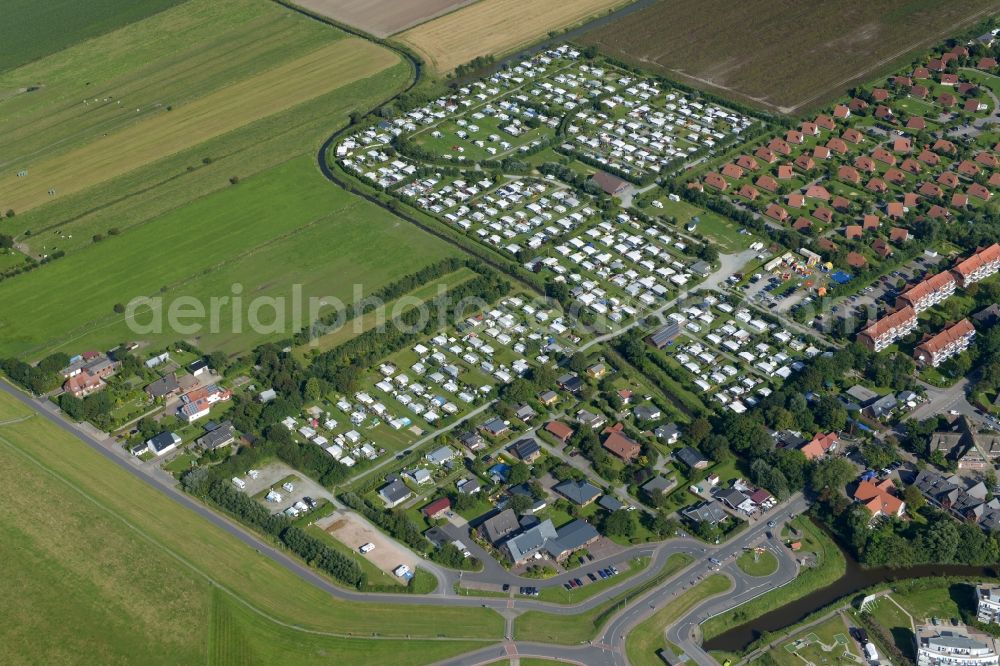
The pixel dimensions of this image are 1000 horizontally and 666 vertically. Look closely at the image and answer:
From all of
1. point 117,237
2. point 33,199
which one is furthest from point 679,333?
point 33,199

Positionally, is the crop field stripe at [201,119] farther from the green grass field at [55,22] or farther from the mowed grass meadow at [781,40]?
the mowed grass meadow at [781,40]

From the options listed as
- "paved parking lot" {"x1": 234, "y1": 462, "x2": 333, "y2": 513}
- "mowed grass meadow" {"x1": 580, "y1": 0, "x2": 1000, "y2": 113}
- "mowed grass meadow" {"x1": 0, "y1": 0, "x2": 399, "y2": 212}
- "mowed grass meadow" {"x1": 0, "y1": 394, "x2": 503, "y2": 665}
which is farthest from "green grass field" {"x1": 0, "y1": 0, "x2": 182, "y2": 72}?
"paved parking lot" {"x1": 234, "y1": 462, "x2": 333, "y2": 513}

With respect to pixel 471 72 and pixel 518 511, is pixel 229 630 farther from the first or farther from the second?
pixel 471 72

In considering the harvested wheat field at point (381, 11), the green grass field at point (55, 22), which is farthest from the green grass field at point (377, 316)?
the green grass field at point (55, 22)

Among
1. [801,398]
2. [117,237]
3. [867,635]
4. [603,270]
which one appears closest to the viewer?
[867,635]

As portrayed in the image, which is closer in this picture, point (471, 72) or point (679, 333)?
point (679, 333)

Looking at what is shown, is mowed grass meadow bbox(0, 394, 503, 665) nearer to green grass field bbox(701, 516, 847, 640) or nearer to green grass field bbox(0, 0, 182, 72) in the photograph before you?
green grass field bbox(701, 516, 847, 640)
